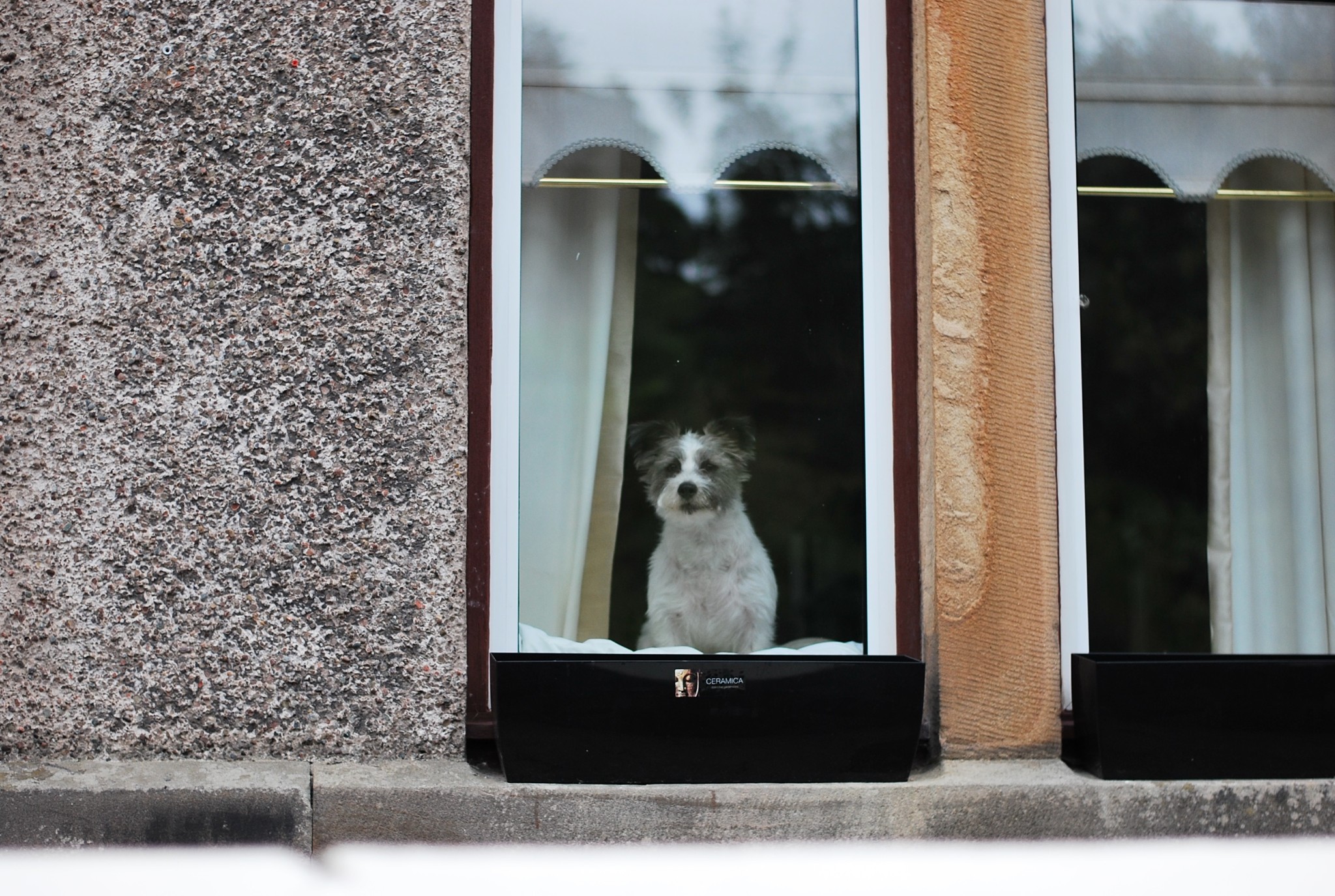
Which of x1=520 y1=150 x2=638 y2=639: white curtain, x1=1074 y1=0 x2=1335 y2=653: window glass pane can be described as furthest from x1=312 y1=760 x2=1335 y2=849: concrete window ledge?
x1=1074 y1=0 x2=1335 y2=653: window glass pane

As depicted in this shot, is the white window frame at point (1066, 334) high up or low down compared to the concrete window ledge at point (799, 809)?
up

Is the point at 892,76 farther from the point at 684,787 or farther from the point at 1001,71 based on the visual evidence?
the point at 684,787

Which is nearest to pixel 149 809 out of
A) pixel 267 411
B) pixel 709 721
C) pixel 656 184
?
pixel 267 411

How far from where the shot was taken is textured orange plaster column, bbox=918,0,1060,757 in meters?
2.27

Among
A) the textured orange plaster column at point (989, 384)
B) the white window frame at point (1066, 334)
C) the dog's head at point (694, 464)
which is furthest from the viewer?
the dog's head at point (694, 464)

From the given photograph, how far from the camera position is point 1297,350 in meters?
3.38

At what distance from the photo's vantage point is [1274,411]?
3367mm

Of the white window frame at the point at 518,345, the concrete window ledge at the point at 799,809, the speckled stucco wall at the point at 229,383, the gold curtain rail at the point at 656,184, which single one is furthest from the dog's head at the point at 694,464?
the concrete window ledge at the point at 799,809

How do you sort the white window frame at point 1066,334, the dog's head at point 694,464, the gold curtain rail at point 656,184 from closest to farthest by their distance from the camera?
the white window frame at point 1066,334, the gold curtain rail at point 656,184, the dog's head at point 694,464

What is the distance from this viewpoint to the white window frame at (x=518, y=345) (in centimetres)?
235

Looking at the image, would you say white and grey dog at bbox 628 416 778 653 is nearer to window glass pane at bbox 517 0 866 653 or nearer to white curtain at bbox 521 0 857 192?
window glass pane at bbox 517 0 866 653

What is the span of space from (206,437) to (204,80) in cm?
71

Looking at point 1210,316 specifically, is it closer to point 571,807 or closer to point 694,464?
point 694,464

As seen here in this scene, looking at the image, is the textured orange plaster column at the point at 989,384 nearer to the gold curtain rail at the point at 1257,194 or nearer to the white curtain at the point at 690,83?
the white curtain at the point at 690,83
